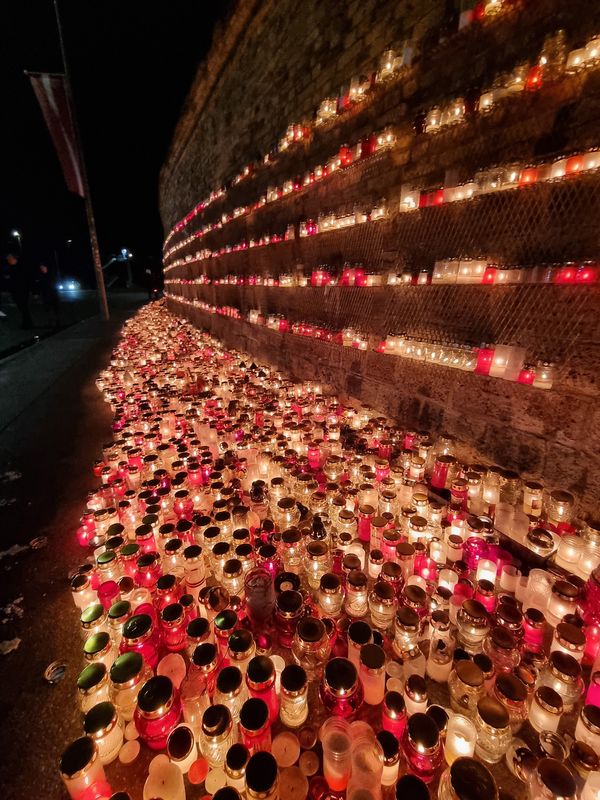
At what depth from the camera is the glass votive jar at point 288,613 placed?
5.94ft

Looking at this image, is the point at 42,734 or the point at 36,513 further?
the point at 36,513

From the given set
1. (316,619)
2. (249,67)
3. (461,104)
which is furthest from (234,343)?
(316,619)

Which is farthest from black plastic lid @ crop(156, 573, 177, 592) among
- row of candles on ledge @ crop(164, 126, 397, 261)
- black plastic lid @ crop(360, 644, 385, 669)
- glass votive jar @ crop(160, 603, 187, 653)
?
row of candles on ledge @ crop(164, 126, 397, 261)

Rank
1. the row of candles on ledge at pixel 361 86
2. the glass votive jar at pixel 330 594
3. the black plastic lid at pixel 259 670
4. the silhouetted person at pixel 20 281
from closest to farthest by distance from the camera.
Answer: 1. the black plastic lid at pixel 259 670
2. the glass votive jar at pixel 330 594
3. the row of candles on ledge at pixel 361 86
4. the silhouetted person at pixel 20 281

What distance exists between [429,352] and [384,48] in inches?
150

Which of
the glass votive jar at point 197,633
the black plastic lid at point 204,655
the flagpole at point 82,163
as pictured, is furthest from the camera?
the flagpole at point 82,163

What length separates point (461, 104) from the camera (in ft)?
10.5

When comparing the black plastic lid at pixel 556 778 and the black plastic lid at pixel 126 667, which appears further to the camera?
the black plastic lid at pixel 126 667

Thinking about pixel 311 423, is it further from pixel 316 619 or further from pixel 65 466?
pixel 65 466

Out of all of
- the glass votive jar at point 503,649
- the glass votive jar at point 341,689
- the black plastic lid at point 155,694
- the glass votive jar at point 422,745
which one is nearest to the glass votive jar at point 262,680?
the glass votive jar at point 341,689

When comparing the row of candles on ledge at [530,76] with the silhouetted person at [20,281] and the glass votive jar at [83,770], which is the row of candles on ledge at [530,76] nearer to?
the glass votive jar at [83,770]

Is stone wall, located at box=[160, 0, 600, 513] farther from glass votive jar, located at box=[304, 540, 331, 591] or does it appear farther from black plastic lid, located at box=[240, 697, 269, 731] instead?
black plastic lid, located at box=[240, 697, 269, 731]

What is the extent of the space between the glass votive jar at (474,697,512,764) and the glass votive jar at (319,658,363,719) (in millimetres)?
511

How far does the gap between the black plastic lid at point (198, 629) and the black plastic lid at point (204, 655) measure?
9 centimetres
